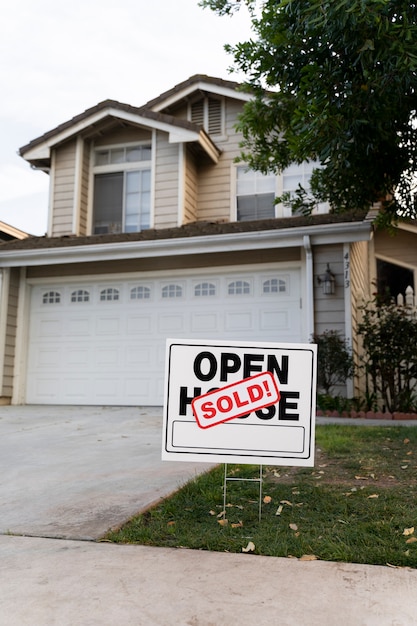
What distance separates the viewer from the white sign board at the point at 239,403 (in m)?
3.16

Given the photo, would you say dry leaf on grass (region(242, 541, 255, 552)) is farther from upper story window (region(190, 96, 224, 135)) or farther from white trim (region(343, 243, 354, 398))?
upper story window (region(190, 96, 224, 135))

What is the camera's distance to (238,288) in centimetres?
977

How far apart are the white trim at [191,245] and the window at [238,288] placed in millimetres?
633

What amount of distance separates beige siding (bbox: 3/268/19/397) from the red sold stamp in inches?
328

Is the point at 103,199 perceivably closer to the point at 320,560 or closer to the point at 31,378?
the point at 31,378

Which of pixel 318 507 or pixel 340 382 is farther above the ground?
pixel 340 382

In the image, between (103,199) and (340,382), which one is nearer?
(340,382)

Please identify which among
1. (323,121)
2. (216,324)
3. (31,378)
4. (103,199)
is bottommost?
(31,378)

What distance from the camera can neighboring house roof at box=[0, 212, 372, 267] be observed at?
8.86 meters

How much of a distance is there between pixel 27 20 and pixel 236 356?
32.1 feet

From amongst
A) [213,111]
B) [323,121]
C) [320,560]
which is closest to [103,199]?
Answer: [213,111]

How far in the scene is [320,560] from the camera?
8.36 feet

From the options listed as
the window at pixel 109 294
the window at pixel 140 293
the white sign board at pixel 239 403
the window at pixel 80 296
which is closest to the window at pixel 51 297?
the window at pixel 80 296

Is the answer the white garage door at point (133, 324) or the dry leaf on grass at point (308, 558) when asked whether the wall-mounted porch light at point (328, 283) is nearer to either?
the white garage door at point (133, 324)
